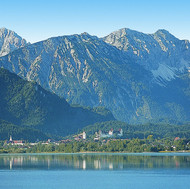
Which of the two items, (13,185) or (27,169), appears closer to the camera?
(13,185)

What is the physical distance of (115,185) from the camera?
145375mm

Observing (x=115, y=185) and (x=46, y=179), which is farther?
(x=46, y=179)

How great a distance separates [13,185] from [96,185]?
18769mm

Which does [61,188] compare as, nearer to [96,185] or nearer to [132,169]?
[96,185]

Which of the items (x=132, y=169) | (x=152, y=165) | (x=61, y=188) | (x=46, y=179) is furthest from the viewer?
(x=152, y=165)

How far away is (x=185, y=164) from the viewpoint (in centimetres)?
19538

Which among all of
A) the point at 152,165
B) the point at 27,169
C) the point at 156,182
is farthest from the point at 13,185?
the point at 152,165

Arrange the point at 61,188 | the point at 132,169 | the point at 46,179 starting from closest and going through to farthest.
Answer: the point at 61,188
the point at 46,179
the point at 132,169

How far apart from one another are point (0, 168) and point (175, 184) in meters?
68.7

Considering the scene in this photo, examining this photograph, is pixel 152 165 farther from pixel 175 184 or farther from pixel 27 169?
pixel 175 184

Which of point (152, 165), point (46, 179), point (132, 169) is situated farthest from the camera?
point (152, 165)

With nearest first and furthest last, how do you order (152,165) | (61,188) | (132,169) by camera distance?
(61,188), (132,169), (152,165)

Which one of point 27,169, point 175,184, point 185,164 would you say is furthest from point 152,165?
point 175,184

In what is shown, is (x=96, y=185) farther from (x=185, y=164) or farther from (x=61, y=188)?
(x=185, y=164)
